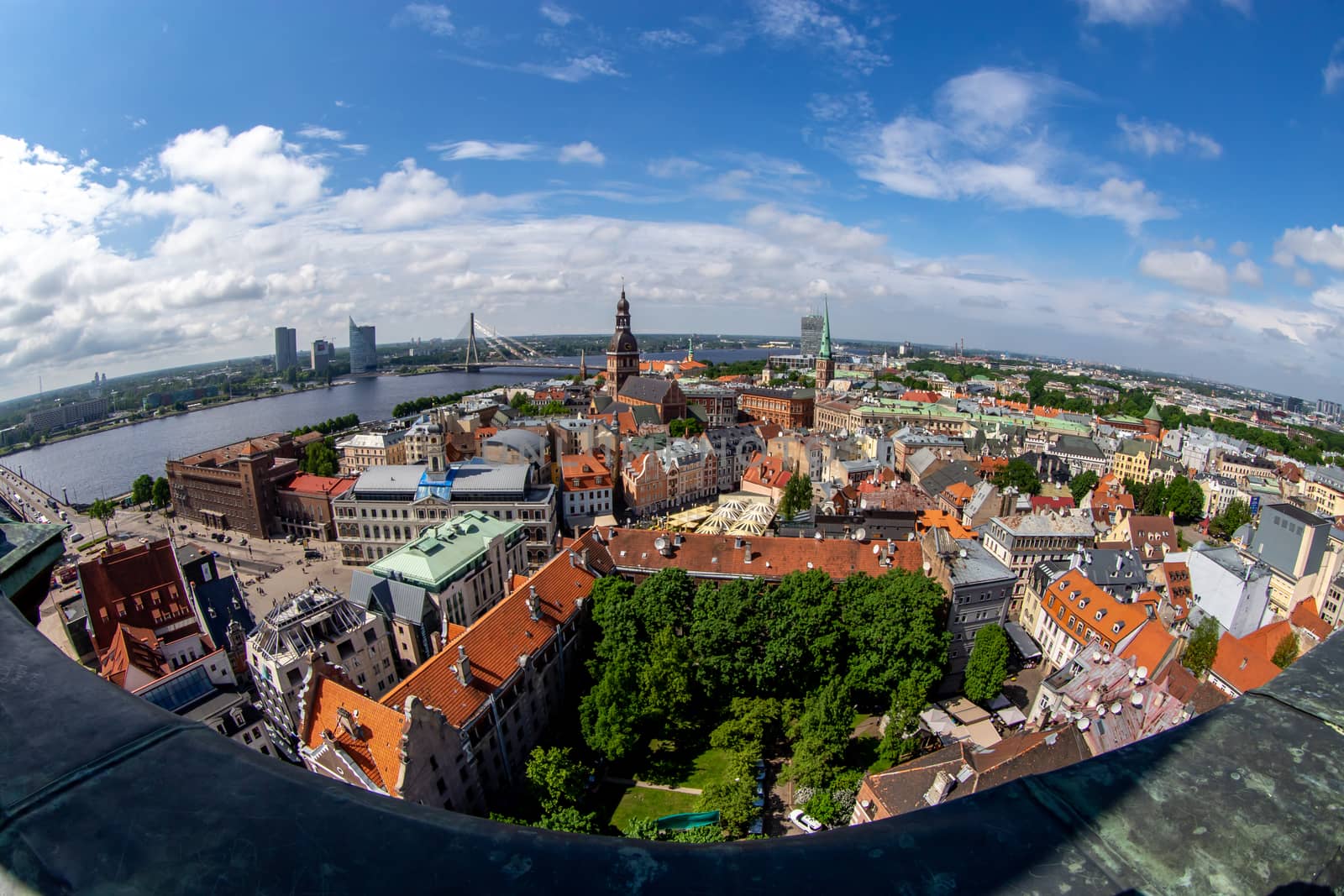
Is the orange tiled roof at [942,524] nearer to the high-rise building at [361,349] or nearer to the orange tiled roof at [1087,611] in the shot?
the orange tiled roof at [1087,611]

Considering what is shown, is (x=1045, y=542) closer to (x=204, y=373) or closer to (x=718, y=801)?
(x=718, y=801)

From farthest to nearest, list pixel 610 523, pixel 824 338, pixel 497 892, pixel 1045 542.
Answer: pixel 824 338 → pixel 610 523 → pixel 1045 542 → pixel 497 892

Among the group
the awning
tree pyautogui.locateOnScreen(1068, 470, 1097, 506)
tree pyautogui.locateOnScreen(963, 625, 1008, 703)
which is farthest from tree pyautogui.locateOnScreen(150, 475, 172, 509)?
tree pyautogui.locateOnScreen(1068, 470, 1097, 506)

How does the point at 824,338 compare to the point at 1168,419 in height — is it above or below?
above

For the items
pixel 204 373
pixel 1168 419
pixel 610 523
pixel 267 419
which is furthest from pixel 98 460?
pixel 1168 419

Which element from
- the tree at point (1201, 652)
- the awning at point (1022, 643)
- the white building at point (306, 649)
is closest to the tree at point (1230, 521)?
the tree at point (1201, 652)

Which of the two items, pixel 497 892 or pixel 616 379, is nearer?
pixel 497 892
